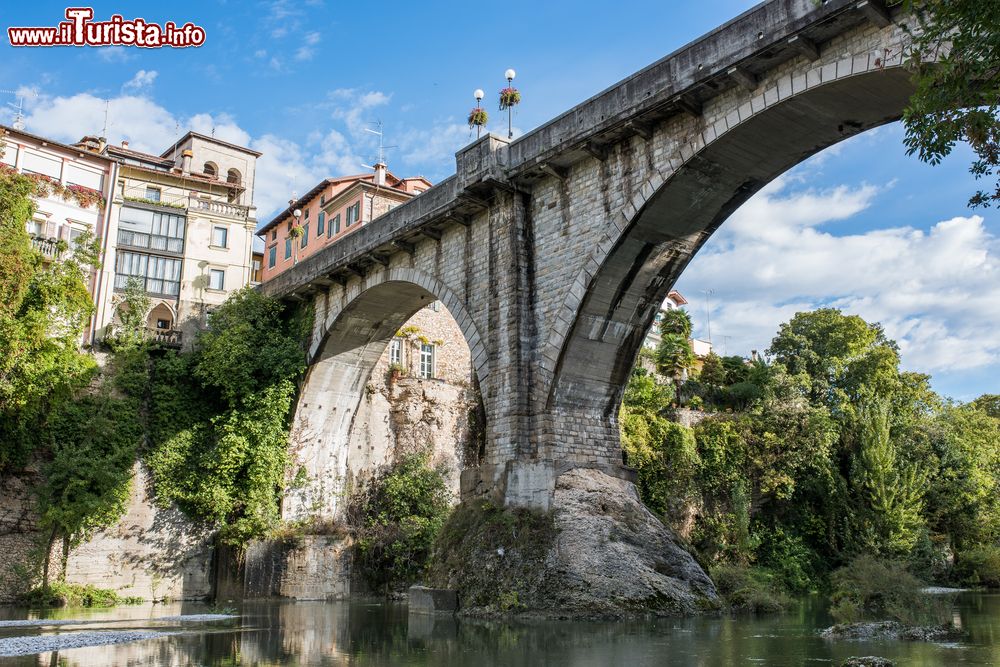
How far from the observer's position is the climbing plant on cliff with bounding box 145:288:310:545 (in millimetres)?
25766

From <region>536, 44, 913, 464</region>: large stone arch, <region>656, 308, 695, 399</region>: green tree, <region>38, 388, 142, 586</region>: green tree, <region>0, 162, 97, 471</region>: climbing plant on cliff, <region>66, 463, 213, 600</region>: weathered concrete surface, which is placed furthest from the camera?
<region>656, 308, 695, 399</region>: green tree

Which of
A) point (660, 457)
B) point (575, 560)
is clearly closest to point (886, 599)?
point (575, 560)

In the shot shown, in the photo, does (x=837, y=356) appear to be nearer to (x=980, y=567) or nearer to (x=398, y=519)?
(x=980, y=567)

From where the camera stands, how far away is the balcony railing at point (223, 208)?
35.6m

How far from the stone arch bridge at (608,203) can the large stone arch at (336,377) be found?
13.5 feet

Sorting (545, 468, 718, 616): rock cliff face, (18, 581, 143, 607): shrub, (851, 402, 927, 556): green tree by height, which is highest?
(851, 402, 927, 556): green tree

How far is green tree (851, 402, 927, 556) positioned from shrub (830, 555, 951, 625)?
1410 cm

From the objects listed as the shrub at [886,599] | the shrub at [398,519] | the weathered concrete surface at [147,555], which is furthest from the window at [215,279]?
the shrub at [886,599]

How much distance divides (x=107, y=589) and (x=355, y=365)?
32.1ft

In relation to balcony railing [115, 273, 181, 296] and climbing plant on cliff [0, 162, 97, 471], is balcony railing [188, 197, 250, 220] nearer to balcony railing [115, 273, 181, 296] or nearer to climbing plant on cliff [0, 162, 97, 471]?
balcony railing [115, 273, 181, 296]

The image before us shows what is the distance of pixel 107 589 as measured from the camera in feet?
78.0

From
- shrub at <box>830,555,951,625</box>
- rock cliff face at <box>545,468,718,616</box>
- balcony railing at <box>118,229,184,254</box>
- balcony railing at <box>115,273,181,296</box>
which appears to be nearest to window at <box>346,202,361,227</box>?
balcony railing at <box>118,229,184,254</box>

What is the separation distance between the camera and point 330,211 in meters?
44.5

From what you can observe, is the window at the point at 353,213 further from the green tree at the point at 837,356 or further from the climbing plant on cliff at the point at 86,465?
the green tree at the point at 837,356
